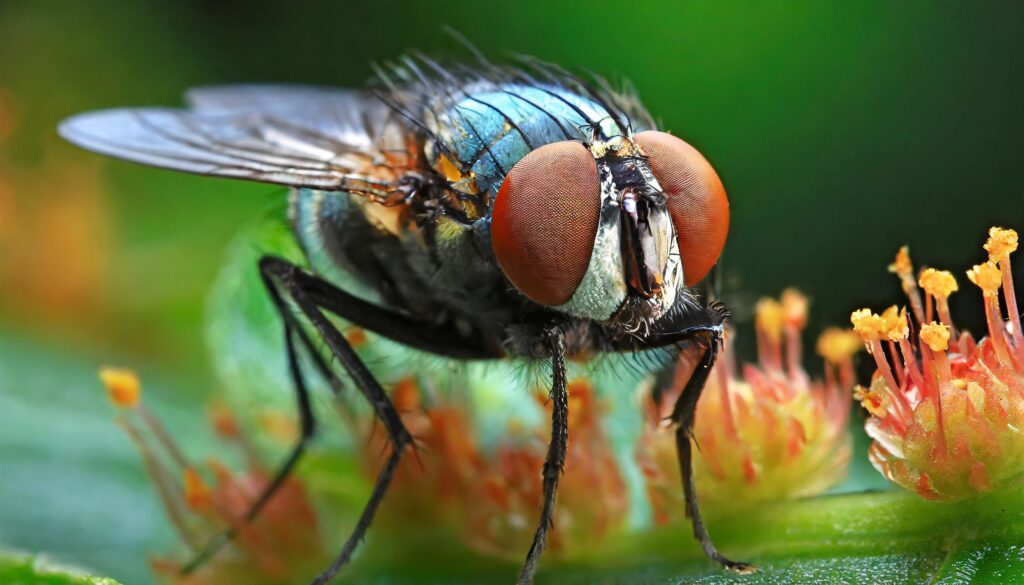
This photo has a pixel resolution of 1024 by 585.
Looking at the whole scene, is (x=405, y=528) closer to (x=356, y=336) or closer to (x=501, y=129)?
(x=356, y=336)

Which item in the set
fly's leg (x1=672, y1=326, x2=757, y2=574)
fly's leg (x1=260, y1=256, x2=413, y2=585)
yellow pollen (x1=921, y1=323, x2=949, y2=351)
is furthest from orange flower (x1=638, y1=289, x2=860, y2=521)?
fly's leg (x1=260, y1=256, x2=413, y2=585)

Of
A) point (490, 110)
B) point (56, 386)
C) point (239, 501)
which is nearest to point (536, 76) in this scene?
point (490, 110)

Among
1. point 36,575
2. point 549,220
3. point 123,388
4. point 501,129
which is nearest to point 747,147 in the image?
point 501,129

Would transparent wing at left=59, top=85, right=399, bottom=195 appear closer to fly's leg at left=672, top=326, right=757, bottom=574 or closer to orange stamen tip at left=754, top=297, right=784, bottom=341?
fly's leg at left=672, top=326, right=757, bottom=574

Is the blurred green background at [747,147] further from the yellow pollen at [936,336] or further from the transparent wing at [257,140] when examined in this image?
the yellow pollen at [936,336]

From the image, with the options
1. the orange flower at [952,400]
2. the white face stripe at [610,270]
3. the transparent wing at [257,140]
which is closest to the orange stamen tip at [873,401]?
the orange flower at [952,400]
